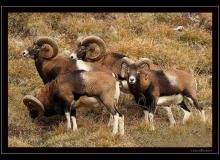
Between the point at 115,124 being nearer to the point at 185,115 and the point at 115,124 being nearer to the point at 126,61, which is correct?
the point at 126,61

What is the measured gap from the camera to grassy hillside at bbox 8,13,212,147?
69.7 ft

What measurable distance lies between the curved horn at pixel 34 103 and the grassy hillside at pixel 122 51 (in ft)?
1.35

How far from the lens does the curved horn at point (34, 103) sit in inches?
851

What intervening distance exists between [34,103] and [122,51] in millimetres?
3986

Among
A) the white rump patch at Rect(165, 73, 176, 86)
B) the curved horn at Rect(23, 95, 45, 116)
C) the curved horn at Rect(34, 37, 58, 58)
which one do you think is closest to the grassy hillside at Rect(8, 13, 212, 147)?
the curved horn at Rect(23, 95, 45, 116)

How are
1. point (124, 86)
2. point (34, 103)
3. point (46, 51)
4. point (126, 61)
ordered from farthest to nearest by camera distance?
point (46, 51)
point (124, 86)
point (34, 103)
point (126, 61)

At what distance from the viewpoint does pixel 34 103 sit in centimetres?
2167

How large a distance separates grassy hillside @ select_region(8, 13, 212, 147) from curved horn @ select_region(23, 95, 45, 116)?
41 centimetres

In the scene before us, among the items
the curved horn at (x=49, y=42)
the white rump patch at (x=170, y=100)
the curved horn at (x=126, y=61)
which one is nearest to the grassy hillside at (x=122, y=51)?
the white rump patch at (x=170, y=100)

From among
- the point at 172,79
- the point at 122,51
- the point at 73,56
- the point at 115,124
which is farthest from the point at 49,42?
the point at 172,79

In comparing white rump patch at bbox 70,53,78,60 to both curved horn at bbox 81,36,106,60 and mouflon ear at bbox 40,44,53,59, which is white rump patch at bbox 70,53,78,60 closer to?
curved horn at bbox 81,36,106,60
